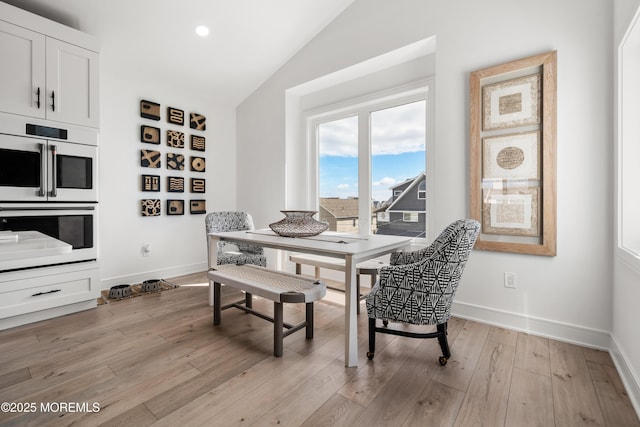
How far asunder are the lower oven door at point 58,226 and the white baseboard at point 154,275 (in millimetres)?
858

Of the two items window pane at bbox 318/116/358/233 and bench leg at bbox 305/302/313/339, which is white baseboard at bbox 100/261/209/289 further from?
bench leg at bbox 305/302/313/339

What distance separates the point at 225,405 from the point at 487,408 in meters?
1.28

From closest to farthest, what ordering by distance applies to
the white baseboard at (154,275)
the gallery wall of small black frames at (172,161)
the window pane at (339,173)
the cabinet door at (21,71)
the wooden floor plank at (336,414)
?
the wooden floor plank at (336,414), the cabinet door at (21,71), the white baseboard at (154,275), the gallery wall of small black frames at (172,161), the window pane at (339,173)

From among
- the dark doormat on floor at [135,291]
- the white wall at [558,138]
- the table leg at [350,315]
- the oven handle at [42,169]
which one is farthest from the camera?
the dark doormat on floor at [135,291]

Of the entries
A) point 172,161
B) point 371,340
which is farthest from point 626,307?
point 172,161

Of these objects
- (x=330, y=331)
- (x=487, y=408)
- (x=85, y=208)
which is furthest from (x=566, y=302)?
(x=85, y=208)

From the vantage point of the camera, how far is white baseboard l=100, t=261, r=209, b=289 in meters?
3.56

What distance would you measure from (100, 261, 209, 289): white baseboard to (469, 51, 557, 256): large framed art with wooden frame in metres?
3.58

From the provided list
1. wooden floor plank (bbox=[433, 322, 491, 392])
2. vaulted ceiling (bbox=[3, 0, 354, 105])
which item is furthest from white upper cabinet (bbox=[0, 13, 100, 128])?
wooden floor plank (bbox=[433, 322, 491, 392])

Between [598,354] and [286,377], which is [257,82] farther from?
[598,354]

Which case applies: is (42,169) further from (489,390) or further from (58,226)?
(489,390)

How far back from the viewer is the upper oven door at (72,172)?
2.59 m

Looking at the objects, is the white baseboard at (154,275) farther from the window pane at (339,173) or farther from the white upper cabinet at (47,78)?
the window pane at (339,173)

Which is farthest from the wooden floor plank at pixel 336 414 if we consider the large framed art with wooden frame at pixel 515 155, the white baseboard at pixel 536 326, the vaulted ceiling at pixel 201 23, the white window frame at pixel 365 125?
the vaulted ceiling at pixel 201 23
